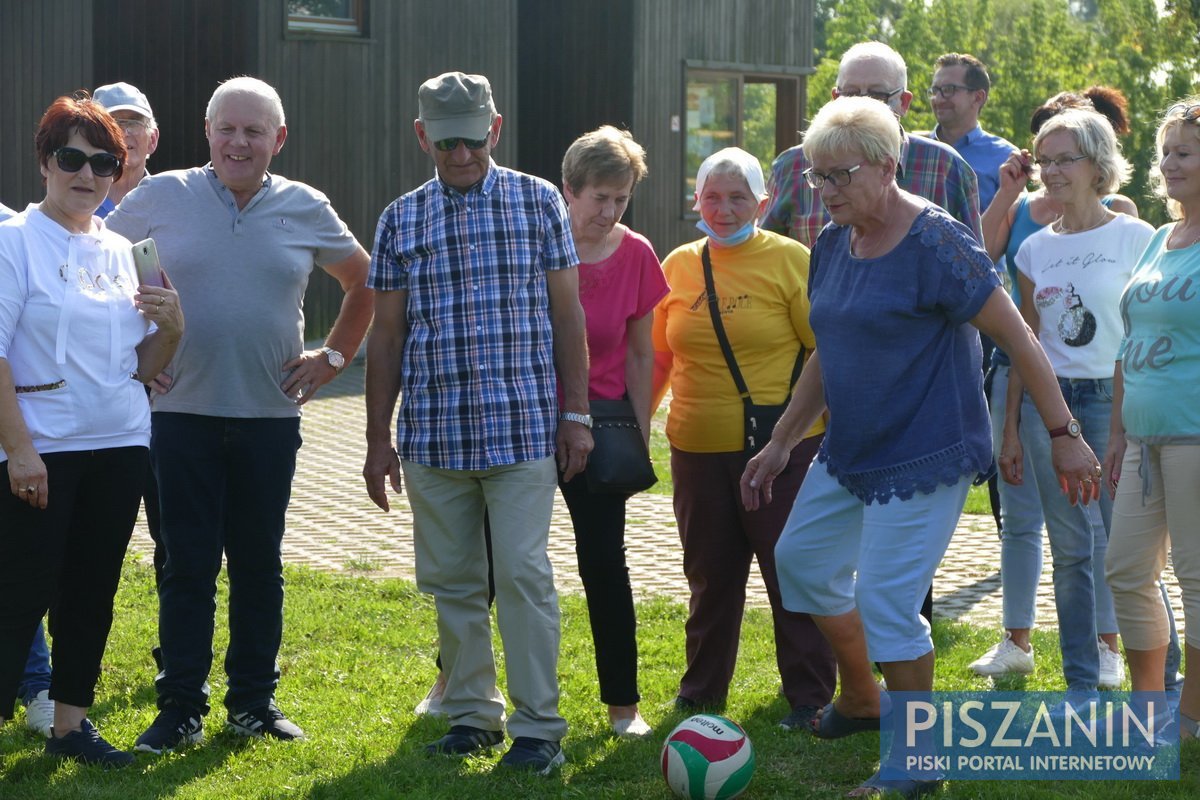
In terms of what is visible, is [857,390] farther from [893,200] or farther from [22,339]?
[22,339]

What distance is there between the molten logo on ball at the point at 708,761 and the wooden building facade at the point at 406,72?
14.8 meters

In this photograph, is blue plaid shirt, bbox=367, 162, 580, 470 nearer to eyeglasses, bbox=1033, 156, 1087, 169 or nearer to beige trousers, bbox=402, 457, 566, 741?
beige trousers, bbox=402, 457, 566, 741

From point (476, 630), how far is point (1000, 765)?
178 cm

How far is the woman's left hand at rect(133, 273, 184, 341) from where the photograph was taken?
16.6ft

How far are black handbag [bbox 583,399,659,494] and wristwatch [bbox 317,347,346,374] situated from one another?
0.93 metres

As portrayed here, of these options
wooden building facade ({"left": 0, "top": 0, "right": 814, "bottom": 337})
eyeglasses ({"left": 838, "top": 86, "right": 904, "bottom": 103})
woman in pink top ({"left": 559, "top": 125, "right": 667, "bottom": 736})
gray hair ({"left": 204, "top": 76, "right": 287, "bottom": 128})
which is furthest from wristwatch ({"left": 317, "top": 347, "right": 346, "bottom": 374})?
wooden building facade ({"left": 0, "top": 0, "right": 814, "bottom": 337})

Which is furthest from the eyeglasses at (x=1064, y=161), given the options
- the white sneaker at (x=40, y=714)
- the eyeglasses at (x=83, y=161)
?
the white sneaker at (x=40, y=714)

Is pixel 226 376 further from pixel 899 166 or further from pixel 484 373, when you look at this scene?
pixel 899 166

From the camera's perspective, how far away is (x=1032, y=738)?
213 inches

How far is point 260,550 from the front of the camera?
218 inches

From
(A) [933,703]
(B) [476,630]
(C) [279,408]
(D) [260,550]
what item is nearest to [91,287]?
(C) [279,408]

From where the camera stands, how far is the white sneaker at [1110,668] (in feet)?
20.2

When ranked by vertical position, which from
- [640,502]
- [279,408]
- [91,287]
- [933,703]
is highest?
[91,287]

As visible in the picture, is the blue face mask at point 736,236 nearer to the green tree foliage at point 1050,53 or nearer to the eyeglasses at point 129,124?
the eyeglasses at point 129,124
